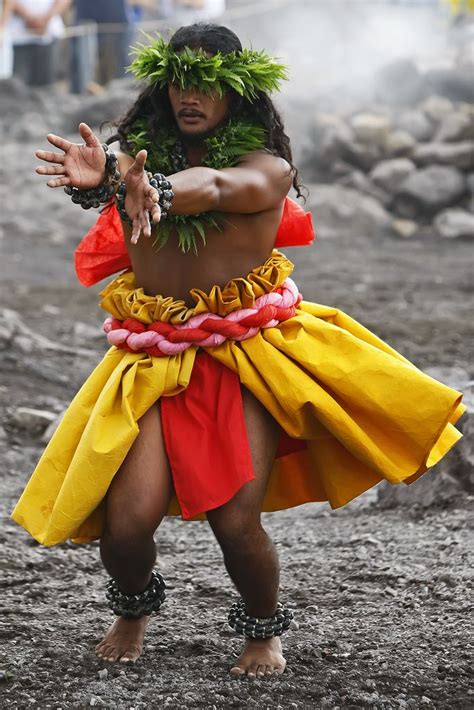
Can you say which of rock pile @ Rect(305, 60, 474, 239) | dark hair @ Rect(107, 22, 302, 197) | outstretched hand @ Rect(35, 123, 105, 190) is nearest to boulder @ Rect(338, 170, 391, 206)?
rock pile @ Rect(305, 60, 474, 239)

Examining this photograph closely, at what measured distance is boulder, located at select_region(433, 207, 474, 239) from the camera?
1147 centimetres

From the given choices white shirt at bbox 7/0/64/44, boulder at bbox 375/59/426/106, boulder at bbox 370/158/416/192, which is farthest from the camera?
boulder at bbox 375/59/426/106

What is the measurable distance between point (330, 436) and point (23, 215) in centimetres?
793

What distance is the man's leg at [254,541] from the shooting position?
300 cm

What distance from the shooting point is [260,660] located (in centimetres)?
317

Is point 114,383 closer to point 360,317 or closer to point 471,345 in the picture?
point 471,345

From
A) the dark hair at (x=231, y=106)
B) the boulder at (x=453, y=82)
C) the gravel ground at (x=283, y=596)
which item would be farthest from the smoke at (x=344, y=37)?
the dark hair at (x=231, y=106)

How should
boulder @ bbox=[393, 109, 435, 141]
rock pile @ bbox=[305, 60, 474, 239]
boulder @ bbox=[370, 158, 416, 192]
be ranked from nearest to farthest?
rock pile @ bbox=[305, 60, 474, 239] → boulder @ bbox=[370, 158, 416, 192] → boulder @ bbox=[393, 109, 435, 141]

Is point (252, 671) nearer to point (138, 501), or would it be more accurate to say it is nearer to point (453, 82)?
point (138, 501)

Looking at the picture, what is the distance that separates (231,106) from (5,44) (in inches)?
448

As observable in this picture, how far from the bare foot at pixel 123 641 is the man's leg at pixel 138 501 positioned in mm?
262

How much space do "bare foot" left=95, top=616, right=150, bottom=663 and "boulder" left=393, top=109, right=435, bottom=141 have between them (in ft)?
34.3

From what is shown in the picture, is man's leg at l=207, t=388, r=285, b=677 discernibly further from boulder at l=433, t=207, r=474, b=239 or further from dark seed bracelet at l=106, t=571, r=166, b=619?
boulder at l=433, t=207, r=474, b=239

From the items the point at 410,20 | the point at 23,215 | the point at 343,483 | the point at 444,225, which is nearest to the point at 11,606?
the point at 343,483
